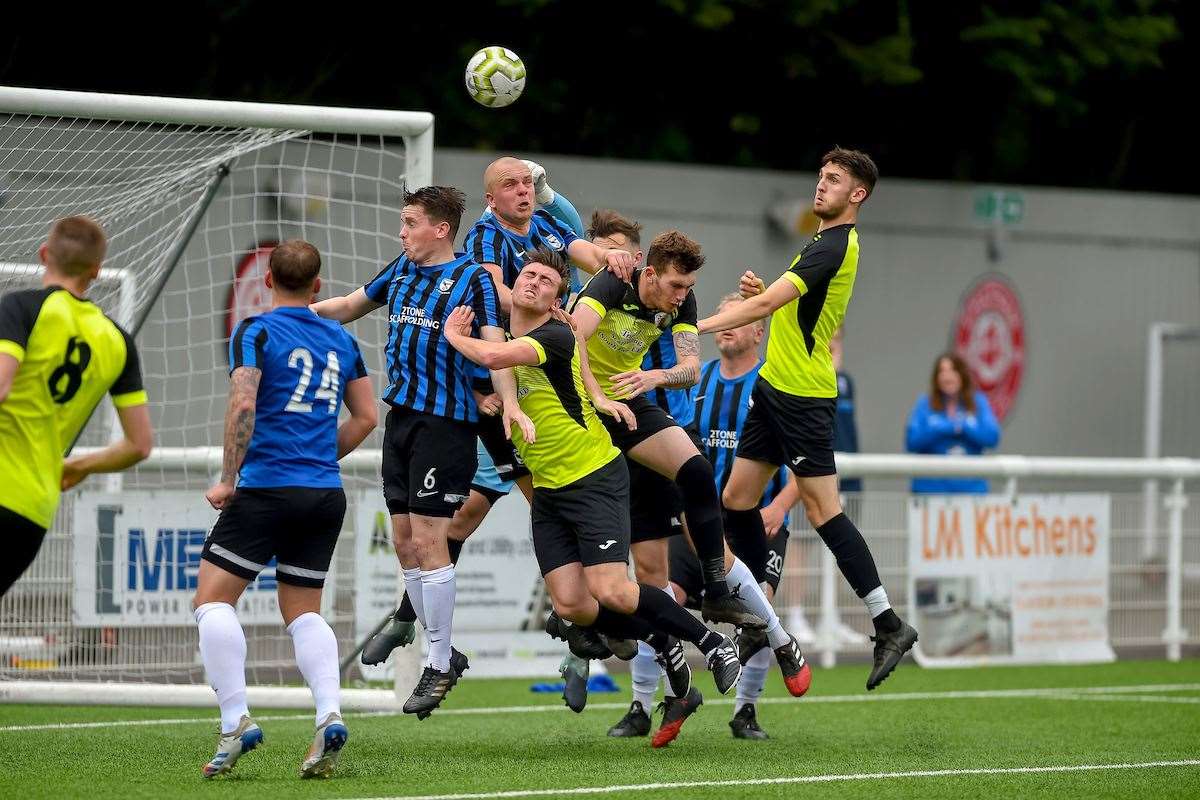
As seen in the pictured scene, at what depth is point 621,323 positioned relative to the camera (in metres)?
8.78

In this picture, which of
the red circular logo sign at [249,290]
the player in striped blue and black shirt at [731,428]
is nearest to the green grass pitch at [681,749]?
the player in striped blue and black shirt at [731,428]

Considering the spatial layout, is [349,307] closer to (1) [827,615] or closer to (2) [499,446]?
(2) [499,446]

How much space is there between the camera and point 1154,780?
25.9 ft

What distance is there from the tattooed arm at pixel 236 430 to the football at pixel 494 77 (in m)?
2.64

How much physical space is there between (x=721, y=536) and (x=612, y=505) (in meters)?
0.90

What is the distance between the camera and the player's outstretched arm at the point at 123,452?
684 centimetres

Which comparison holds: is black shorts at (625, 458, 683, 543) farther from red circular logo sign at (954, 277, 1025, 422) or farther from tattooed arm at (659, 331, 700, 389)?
red circular logo sign at (954, 277, 1025, 422)

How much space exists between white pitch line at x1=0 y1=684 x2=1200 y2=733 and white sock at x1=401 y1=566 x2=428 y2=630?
148 cm

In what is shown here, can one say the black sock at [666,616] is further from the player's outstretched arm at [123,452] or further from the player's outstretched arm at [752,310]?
the player's outstretched arm at [123,452]

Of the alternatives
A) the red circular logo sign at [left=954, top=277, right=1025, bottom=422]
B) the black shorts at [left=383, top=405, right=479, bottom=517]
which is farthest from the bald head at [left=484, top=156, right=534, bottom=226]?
the red circular logo sign at [left=954, top=277, right=1025, bottom=422]

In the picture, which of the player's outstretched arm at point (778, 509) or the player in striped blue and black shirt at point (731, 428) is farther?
the player's outstretched arm at point (778, 509)

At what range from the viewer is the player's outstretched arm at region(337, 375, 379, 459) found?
7906 mm

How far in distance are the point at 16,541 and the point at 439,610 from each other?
2625mm

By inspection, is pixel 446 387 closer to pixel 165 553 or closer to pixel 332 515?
pixel 332 515
